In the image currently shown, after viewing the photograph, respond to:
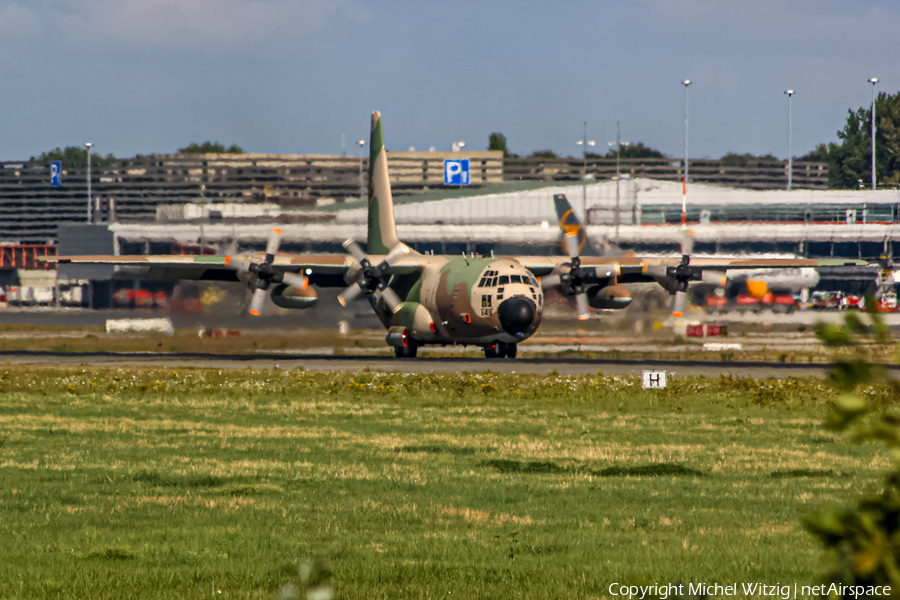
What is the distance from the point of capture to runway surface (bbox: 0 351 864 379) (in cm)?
3797

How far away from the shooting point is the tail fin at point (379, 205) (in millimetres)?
51125

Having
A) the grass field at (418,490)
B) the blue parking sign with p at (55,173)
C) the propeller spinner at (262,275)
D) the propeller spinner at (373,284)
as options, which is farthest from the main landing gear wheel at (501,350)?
the blue parking sign with p at (55,173)

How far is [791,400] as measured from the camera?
27.9 metres

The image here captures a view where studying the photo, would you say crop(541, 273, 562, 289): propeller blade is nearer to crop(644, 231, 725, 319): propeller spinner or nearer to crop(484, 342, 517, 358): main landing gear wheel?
crop(484, 342, 517, 358): main landing gear wheel

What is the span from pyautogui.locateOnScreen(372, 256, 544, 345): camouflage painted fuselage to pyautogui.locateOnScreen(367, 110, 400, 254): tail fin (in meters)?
4.50

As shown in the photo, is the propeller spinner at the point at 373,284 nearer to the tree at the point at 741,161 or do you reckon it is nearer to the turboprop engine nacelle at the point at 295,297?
the turboprop engine nacelle at the point at 295,297

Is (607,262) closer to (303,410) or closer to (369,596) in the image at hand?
(303,410)

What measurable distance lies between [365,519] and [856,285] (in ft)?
371

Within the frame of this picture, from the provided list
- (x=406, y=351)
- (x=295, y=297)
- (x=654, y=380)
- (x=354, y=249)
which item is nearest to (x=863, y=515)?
(x=654, y=380)

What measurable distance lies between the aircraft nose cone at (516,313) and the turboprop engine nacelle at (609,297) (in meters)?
8.20

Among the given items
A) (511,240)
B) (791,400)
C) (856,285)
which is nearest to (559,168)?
(856,285)

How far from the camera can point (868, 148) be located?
6752 inches

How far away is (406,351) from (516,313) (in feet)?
28.7

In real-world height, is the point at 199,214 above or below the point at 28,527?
above
